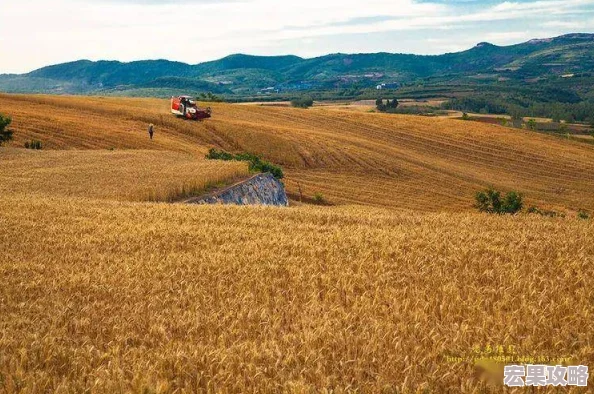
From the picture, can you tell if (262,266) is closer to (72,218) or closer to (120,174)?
(72,218)

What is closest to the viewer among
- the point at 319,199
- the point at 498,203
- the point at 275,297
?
the point at 275,297

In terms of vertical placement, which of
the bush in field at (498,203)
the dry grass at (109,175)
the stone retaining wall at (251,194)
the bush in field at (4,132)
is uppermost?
the bush in field at (4,132)

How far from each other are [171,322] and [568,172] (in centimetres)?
8041

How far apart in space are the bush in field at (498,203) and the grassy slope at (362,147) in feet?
7.03

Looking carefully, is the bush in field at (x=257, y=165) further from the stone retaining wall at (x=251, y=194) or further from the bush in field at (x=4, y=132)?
the bush in field at (x=4, y=132)

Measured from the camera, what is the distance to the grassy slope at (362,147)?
6025cm

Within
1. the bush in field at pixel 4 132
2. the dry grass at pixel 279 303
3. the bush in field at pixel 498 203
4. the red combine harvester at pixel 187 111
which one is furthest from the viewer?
the red combine harvester at pixel 187 111

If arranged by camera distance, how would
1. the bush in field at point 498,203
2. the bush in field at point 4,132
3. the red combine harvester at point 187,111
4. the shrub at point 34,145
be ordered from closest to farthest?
the bush in field at point 4,132, the bush in field at point 498,203, the shrub at point 34,145, the red combine harvester at point 187,111

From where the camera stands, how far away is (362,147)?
80.2 m

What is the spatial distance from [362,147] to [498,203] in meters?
28.9

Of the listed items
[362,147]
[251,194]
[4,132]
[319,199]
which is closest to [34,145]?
[4,132]

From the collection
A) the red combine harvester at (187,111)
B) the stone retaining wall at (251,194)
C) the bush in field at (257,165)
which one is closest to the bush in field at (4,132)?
the bush in field at (257,165)

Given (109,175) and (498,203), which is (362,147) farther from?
(109,175)

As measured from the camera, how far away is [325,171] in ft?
221
